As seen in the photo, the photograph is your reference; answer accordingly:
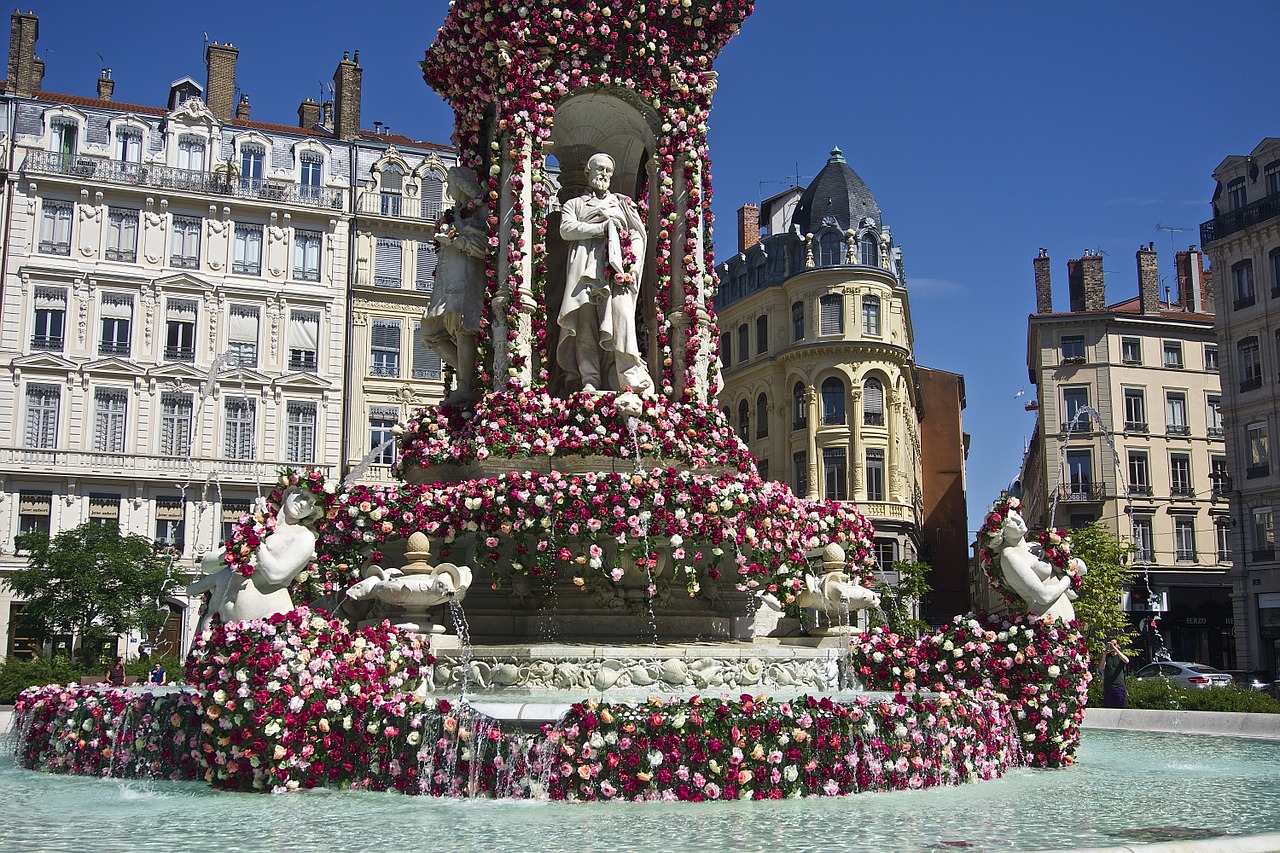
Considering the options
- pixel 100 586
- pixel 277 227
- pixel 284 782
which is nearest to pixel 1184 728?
pixel 284 782

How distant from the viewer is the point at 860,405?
57281 mm

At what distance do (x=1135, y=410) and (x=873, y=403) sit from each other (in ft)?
49.4

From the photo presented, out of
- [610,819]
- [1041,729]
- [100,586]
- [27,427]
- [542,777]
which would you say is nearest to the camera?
[610,819]

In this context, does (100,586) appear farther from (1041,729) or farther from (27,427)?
(1041,729)

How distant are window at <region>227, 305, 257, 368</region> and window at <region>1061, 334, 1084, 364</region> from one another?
38.9m

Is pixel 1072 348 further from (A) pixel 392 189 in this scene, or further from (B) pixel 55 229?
(B) pixel 55 229

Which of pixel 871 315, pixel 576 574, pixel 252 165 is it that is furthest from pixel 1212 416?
pixel 576 574

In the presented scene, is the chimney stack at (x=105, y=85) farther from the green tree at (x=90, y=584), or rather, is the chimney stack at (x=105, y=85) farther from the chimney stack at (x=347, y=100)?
the green tree at (x=90, y=584)

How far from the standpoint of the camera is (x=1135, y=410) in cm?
6384

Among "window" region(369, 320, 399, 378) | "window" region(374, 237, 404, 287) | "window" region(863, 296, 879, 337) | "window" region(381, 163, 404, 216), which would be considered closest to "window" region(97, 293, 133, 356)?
"window" region(369, 320, 399, 378)

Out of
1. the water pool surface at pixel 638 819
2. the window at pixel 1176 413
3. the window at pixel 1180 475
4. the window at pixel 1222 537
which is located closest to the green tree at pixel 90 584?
the water pool surface at pixel 638 819

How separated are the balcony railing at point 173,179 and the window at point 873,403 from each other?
79.4 feet

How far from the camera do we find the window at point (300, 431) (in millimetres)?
52094

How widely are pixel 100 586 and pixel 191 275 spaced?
16.0m
